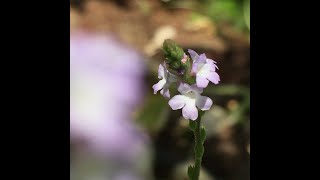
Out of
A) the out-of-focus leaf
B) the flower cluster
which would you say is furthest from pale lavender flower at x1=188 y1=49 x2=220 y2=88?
the out-of-focus leaf

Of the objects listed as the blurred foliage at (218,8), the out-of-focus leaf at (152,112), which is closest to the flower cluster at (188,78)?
the out-of-focus leaf at (152,112)

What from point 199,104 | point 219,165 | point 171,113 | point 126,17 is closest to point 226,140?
point 219,165

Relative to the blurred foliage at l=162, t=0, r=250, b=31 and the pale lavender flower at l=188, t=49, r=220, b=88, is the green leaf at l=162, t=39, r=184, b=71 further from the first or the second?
the blurred foliage at l=162, t=0, r=250, b=31

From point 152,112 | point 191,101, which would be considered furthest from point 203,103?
point 152,112

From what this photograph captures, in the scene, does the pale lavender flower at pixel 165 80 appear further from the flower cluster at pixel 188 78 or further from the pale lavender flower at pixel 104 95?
the pale lavender flower at pixel 104 95

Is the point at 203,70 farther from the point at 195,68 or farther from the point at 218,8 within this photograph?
the point at 218,8

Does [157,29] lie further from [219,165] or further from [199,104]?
[199,104]
